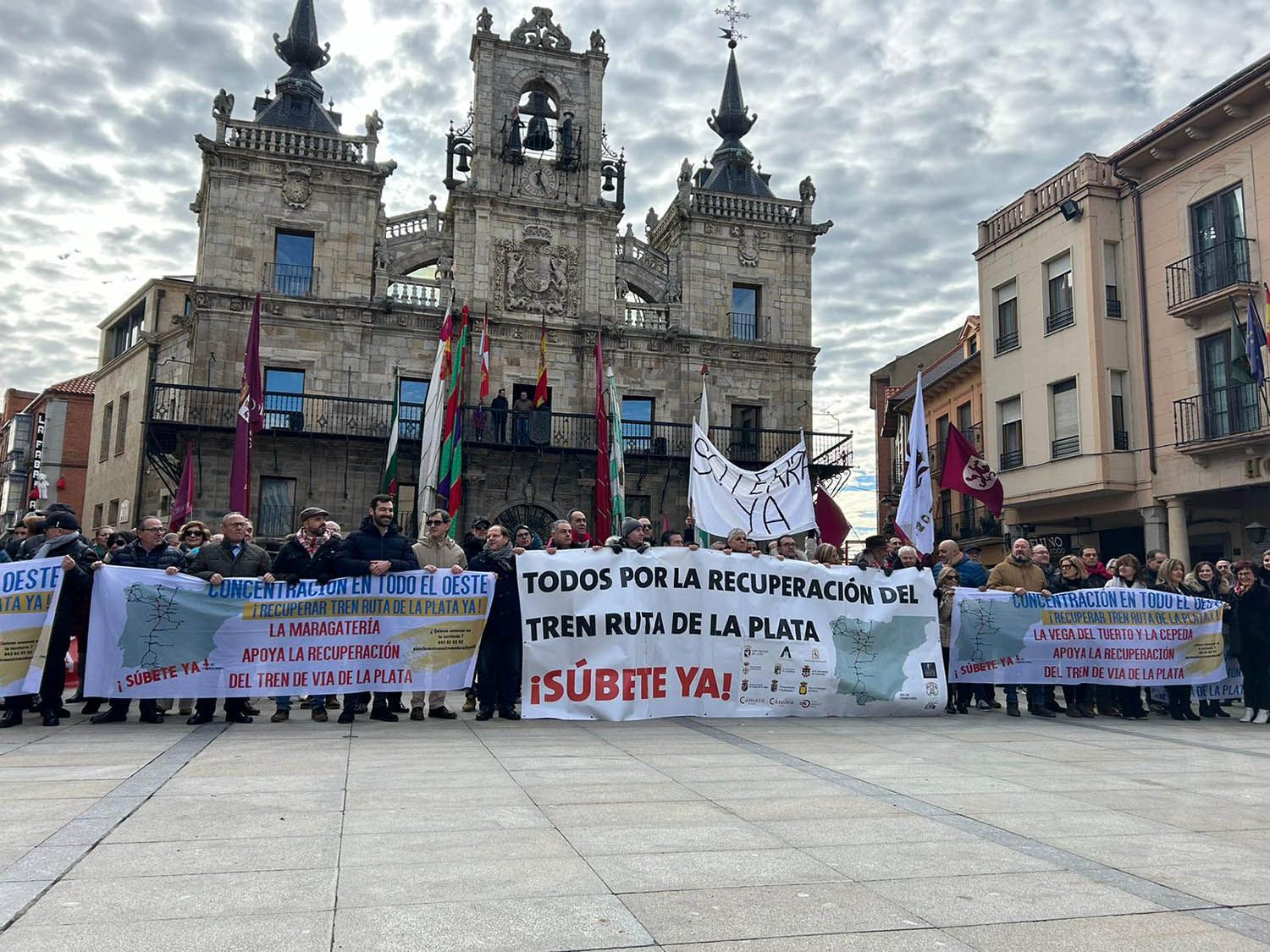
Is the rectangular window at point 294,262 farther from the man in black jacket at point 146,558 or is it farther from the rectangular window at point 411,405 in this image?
the man in black jacket at point 146,558

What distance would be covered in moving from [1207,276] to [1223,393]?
2421 mm

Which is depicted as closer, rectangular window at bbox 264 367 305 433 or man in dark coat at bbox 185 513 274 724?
man in dark coat at bbox 185 513 274 724

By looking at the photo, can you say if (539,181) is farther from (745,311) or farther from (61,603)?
(61,603)

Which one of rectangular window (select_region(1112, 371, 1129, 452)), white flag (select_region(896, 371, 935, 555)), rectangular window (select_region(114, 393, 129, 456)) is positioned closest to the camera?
white flag (select_region(896, 371, 935, 555))

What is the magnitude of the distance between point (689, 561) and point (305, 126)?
24.6m

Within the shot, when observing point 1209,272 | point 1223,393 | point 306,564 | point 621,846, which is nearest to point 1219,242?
point 1209,272

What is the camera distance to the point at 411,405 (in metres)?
27.0

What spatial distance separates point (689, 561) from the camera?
9.93 metres

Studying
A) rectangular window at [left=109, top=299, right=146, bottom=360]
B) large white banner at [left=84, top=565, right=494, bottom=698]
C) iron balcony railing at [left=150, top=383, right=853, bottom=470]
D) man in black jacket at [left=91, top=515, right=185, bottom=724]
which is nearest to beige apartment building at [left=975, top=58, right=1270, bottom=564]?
iron balcony railing at [left=150, top=383, right=853, bottom=470]

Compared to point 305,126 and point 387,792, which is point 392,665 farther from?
point 305,126

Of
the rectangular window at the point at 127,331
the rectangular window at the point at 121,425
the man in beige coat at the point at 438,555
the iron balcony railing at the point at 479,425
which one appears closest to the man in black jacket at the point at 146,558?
the man in beige coat at the point at 438,555

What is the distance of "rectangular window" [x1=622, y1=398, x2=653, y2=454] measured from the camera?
2917cm

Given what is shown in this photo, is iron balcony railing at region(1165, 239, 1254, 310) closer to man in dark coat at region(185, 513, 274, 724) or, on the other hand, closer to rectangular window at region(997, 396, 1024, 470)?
rectangular window at region(997, 396, 1024, 470)

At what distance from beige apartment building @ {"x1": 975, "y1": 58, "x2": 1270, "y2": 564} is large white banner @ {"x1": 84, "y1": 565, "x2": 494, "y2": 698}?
1599 cm
